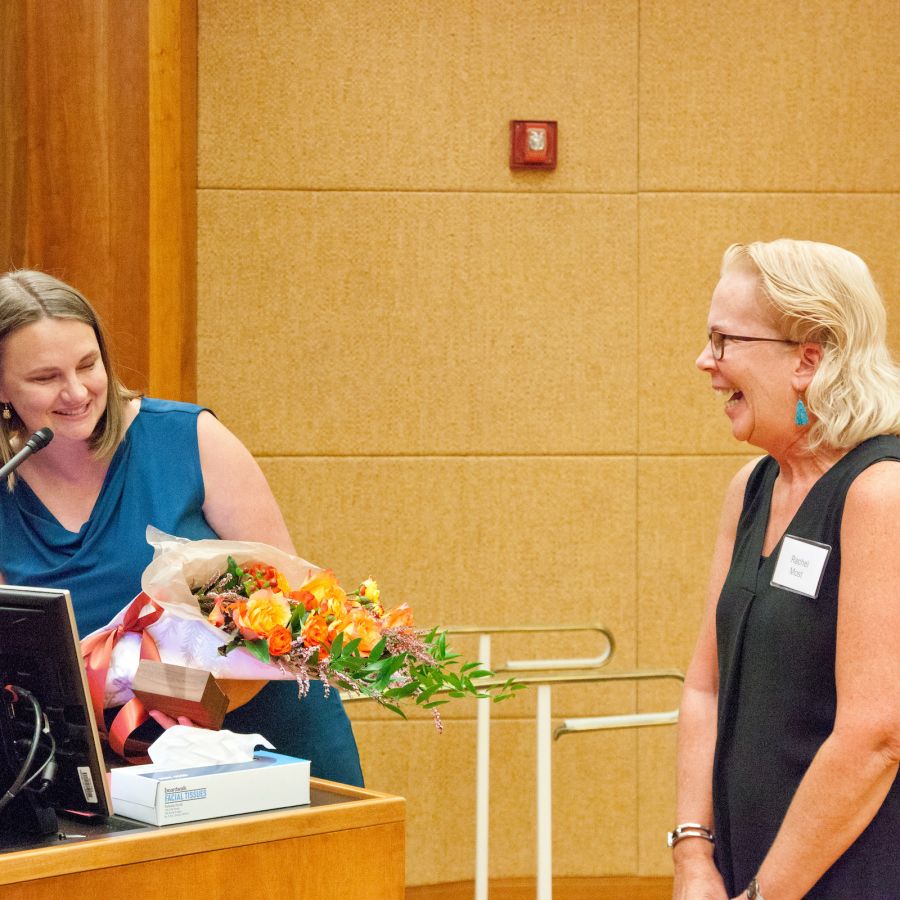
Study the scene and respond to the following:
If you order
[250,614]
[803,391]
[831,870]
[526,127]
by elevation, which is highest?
[526,127]

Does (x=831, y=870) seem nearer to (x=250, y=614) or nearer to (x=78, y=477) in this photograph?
(x=250, y=614)

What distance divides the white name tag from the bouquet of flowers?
39 centimetres

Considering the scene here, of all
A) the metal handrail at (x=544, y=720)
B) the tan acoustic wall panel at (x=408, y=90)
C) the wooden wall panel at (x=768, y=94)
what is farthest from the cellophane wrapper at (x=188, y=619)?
the wooden wall panel at (x=768, y=94)

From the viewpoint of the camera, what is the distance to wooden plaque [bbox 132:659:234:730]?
54.9 inches

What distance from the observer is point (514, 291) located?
12.7 feet

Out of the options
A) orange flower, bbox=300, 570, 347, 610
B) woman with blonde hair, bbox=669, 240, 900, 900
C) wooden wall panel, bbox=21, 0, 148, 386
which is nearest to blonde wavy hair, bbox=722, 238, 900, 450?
woman with blonde hair, bbox=669, 240, 900, 900

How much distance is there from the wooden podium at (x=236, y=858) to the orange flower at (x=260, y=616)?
0.65 feet

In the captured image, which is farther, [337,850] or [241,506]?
[241,506]

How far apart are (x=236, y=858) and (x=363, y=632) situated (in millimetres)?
284

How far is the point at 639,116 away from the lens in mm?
3879

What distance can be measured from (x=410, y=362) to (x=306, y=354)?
1.10 feet

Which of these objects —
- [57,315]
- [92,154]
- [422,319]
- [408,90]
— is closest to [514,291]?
[422,319]

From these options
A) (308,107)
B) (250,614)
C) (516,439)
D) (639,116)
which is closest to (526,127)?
(639,116)

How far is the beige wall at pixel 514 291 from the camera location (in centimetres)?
380
